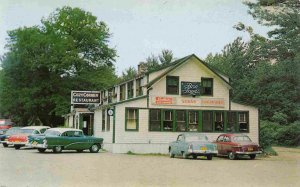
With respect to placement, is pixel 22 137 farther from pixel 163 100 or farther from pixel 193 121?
pixel 193 121

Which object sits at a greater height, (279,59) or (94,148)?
(279,59)

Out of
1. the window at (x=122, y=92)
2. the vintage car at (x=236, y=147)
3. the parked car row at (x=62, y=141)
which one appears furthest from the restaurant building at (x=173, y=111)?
the vintage car at (x=236, y=147)

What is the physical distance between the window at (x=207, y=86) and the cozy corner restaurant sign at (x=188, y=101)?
0.61 metres

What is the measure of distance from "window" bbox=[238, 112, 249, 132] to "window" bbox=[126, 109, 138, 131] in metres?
8.24

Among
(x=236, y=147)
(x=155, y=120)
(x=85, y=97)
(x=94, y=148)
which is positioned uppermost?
(x=85, y=97)

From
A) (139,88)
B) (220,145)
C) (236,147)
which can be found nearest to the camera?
(236,147)

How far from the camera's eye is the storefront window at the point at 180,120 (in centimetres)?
3441

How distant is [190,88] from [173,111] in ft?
7.27

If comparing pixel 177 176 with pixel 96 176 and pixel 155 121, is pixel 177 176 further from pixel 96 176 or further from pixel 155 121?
pixel 155 121

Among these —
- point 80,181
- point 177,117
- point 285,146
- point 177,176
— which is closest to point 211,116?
point 177,117

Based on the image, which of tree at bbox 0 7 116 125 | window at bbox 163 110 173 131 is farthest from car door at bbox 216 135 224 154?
tree at bbox 0 7 116 125

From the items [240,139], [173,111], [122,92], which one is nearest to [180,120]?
[173,111]

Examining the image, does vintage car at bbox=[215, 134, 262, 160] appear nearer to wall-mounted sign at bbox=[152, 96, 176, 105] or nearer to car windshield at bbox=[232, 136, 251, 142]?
car windshield at bbox=[232, 136, 251, 142]

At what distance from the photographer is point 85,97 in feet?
150
